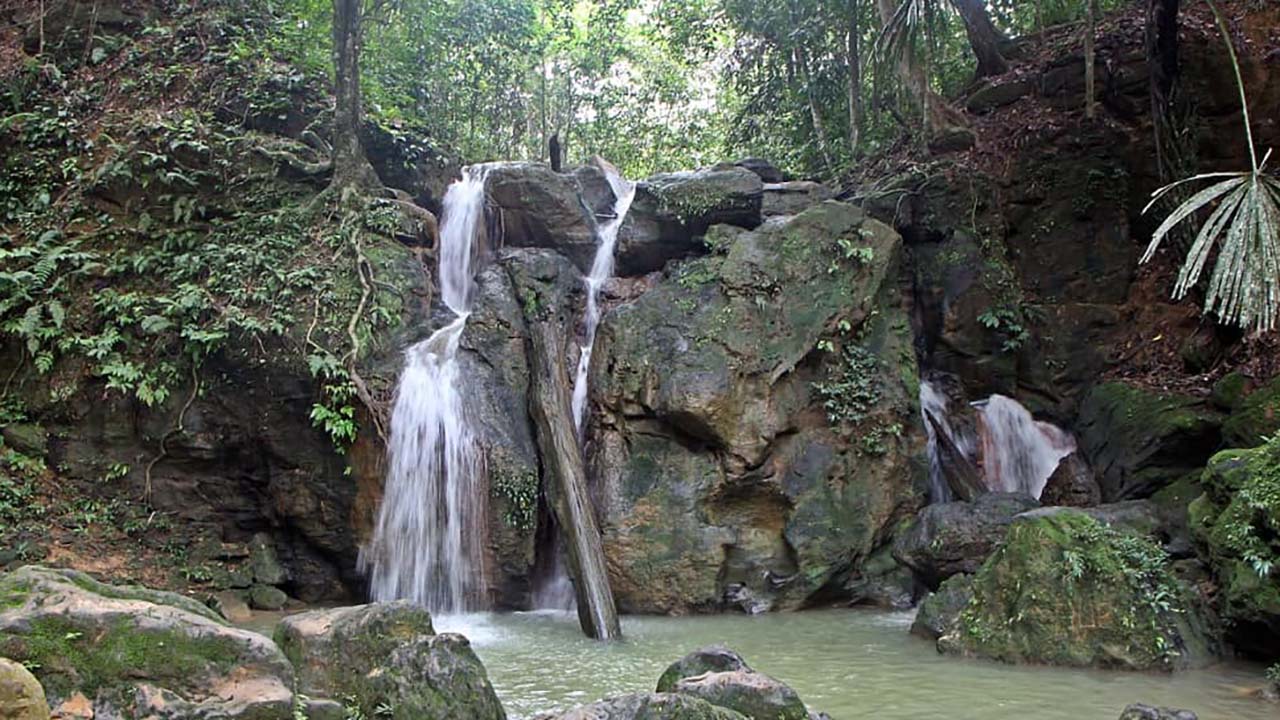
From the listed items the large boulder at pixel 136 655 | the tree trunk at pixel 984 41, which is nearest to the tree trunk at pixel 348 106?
the large boulder at pixel 136 655

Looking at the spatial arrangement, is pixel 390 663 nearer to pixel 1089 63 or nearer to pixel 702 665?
pixel 702 665

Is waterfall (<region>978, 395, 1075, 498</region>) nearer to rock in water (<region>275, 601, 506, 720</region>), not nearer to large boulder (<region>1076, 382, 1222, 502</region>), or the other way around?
large boulder (<region>1076, 382, 1222, 502</region>)

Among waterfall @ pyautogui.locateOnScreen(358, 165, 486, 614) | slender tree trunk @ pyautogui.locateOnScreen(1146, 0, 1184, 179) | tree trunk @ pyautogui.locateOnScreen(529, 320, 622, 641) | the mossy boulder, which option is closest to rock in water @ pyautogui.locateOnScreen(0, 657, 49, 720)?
tree trunk @ pyautogui.locateOnScreen(529, 320, 622, 641)

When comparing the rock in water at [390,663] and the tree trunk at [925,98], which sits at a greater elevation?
the tree trunk at [925,98]

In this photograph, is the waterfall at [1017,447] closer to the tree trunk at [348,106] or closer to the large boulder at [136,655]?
the tree trunk at [348,106]

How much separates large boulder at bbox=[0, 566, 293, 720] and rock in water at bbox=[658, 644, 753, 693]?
207 centimetres

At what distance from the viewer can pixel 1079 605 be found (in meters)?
6.66

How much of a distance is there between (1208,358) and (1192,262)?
6.30 metres

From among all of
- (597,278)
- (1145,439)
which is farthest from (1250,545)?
(597,278)

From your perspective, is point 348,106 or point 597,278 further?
point 348,106

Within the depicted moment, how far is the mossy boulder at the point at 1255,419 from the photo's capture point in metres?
8.01

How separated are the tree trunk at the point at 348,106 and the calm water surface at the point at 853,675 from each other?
687 centimetres

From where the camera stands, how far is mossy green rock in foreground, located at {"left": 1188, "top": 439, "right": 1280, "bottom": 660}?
242 inches

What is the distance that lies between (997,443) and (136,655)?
33.4 ft
